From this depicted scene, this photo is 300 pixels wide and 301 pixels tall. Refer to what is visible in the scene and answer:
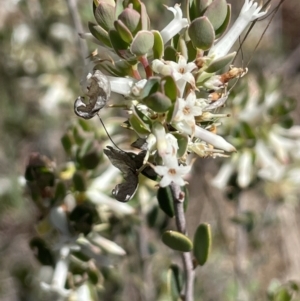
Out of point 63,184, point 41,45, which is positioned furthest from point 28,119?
point 63,184

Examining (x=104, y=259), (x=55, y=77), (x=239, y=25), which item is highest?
(x=239, y=25)

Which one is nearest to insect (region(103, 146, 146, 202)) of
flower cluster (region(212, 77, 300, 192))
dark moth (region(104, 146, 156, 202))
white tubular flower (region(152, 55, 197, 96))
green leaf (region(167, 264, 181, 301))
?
dark moth (region(104, 146, 156, 202))

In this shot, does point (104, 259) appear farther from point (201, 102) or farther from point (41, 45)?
point (41, 45)

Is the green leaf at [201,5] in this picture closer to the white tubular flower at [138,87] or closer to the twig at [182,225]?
the white tubular flower at [138,87]

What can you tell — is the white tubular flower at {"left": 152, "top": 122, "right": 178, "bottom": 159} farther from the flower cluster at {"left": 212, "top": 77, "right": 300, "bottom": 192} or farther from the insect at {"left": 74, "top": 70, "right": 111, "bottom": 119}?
the flower cluster at {"left": 212, "top": 77, "right": 300, "bottom": 192}

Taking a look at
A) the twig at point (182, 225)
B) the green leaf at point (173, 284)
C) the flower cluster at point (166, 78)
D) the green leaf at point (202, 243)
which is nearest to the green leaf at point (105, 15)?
the flower cluster at point (166, 78)

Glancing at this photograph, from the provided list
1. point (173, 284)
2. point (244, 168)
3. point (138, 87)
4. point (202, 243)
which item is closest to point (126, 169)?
point (138, 87)
